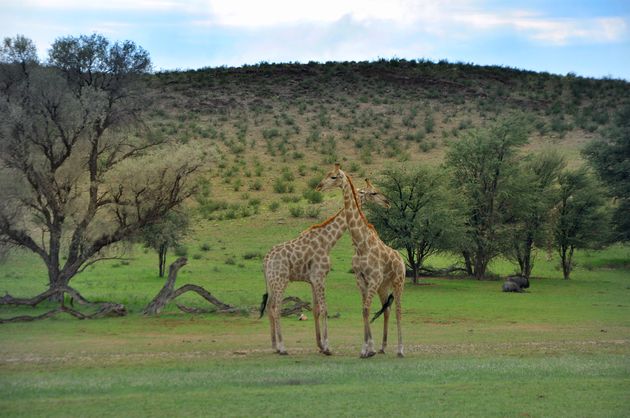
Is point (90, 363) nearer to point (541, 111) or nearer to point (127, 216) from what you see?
point (127, 216)

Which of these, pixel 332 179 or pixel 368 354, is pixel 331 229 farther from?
pixel 368 354

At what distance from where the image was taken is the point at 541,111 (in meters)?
85.1

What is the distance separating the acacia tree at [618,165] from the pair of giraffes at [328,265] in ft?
94.9

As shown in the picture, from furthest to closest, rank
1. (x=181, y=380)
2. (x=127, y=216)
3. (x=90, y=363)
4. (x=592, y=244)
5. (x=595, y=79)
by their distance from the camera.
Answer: (x=595, y=79) → (x=592, y=244) → (x=127, y=216) → (x=90, y=363) → (x=181, y=380)

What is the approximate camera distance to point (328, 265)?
1859cm

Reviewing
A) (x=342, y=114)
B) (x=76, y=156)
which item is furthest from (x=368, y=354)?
(x=342, y=114)

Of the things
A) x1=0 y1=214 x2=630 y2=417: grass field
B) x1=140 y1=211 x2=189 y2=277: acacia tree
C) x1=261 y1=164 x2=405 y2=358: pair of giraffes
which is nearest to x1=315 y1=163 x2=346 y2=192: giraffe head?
x1=261 y1=164 x2=405 y2=358: pair of giraffes

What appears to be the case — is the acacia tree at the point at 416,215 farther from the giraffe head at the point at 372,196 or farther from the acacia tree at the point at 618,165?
the giraffe head at the point at 372,196

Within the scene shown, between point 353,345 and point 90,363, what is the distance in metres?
5.89

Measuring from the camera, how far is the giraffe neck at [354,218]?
18.0 meters

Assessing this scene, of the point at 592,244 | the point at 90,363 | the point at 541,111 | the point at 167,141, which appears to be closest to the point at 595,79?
the point at 541,111

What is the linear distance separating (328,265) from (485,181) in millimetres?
24218

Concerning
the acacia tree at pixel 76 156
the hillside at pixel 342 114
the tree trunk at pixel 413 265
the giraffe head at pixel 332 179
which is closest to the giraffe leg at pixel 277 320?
the giraffe head at pixel 332 179

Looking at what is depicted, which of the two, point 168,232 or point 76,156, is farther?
point 168,232
